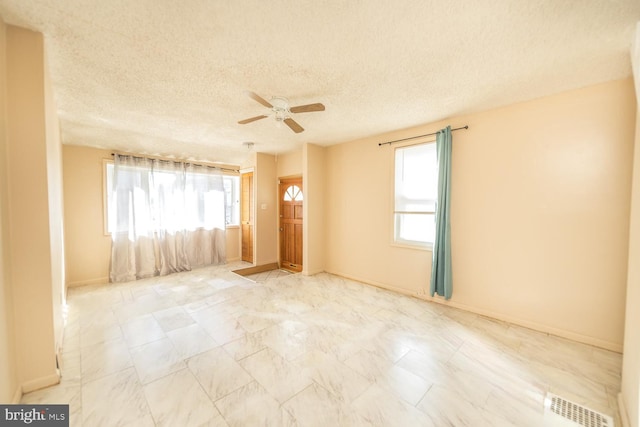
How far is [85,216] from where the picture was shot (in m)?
4.30

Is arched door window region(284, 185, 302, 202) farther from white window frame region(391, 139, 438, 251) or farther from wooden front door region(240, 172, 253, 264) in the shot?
white window frame region(391, 139, 438, 251)

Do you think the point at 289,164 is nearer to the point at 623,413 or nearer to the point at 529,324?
the point at 529,324

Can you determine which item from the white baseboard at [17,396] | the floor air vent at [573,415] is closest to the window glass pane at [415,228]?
the floor air vent at [573,415]

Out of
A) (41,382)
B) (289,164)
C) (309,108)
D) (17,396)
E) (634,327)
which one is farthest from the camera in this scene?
(289,164)

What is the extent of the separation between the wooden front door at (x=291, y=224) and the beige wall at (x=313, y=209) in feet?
1.73

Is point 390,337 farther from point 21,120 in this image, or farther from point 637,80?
point 21,120

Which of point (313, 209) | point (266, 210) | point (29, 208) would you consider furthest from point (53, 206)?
point (266, 210)

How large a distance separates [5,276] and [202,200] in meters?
4.09

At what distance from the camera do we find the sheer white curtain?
4.54m

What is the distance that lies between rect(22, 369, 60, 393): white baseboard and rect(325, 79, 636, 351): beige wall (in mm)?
3934

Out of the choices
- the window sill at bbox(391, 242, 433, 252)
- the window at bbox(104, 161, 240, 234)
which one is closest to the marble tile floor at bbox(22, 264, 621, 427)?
the window sill at bbox(391, 242, 433, 252)

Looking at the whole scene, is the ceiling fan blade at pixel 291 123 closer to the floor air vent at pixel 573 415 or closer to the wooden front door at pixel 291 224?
the wooden front door at pixel 291 224

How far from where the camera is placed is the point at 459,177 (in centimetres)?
321

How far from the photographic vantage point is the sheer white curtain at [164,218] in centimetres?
454
